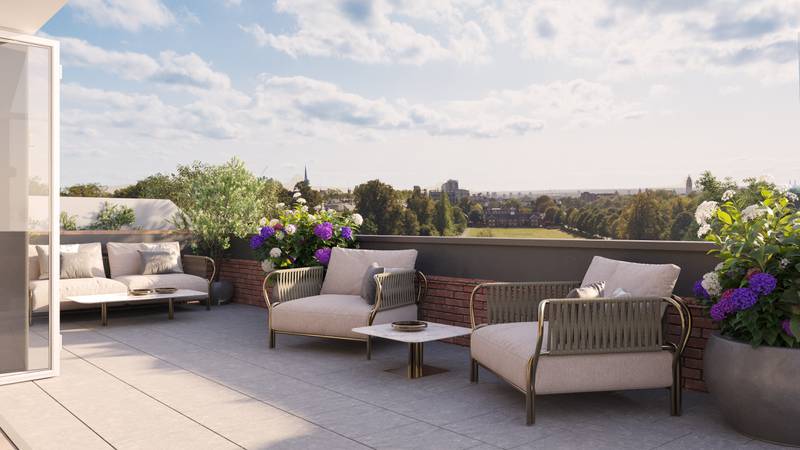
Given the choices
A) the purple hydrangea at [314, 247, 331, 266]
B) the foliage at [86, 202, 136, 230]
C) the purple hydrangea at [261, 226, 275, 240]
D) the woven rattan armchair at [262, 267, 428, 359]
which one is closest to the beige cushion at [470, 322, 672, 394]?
the woven rattan armchair at [262, 267, 428, 359]

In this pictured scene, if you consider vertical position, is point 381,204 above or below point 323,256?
above

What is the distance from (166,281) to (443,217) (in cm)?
1762

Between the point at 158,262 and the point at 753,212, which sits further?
the point at 158,262

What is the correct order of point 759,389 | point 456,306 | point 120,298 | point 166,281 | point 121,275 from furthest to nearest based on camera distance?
point 121,275 → point 166,281 → point 120,298 → point 456,306 → point 759,389

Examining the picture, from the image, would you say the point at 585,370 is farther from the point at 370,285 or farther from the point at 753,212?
the point at 370,285

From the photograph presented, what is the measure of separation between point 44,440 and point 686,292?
152 inches

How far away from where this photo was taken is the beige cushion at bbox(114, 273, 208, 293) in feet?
24.7

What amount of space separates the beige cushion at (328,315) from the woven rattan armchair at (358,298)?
12 millimetres

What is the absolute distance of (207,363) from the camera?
Answer: 4.91 meters

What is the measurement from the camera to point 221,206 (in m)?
9.20

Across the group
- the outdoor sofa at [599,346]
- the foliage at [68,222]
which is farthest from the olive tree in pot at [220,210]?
the foliage at [68,222]

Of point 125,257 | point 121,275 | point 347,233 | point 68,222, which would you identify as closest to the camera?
A: point 347,233

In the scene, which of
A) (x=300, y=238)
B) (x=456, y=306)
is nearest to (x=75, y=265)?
(x=300, y=238)

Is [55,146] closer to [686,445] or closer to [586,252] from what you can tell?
[586,252]
